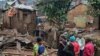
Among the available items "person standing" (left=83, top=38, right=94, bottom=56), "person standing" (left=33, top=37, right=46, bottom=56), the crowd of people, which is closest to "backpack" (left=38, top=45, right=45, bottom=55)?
"person standing" (left=33, top=37, right=46, bottom=56)

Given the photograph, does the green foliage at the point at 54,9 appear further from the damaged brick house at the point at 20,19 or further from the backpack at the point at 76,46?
the backpack at the point at 76,46

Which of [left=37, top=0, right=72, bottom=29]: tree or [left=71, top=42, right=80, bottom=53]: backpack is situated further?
[left=37, top=0, right=72, bottom=29]: tree

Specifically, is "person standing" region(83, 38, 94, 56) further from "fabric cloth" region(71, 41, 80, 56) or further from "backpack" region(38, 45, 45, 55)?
"backpack" region(38, 45, 45, 55)

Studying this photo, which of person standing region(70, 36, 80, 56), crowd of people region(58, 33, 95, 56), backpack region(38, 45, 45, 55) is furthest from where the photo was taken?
person standing region(70, 36, 80, 56)

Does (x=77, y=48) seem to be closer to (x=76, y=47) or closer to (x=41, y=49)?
(x=76, y=47)

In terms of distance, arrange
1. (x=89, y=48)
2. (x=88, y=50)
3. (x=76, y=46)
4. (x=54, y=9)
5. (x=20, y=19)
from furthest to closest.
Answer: (x=54, y=9) → (x=20, y=19) → (x=76, y=46) → (x=88, y=50) → (x=89, y=48)

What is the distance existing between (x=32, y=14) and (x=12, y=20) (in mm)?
1586

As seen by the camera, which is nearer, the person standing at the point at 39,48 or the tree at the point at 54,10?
the person standing at the point at 39,48

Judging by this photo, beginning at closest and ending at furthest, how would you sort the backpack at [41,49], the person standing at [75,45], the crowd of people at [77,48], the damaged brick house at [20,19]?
the backpack at [41,49], the crowd of people at [77,48], the person standing at [75,45], the damaged brick house at [20,19]

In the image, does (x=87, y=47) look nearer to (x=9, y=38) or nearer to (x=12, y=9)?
(x=9, y=38)

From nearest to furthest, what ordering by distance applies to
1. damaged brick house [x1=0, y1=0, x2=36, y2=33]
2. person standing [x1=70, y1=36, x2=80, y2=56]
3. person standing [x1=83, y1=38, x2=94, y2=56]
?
person standing [x1=83, y1=38, x2=94, y2=56] → person standing [x1=70, y1=36, x2=80, y2=56] → damaged brick house [x1=0, y1=0, x2=36, y2=33]

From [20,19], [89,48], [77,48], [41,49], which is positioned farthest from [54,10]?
[41,49]

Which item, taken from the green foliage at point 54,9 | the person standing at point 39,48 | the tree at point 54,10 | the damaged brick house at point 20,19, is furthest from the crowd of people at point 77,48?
the green foliage at point 54,9

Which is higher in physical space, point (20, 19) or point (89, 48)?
point (89, 48)
